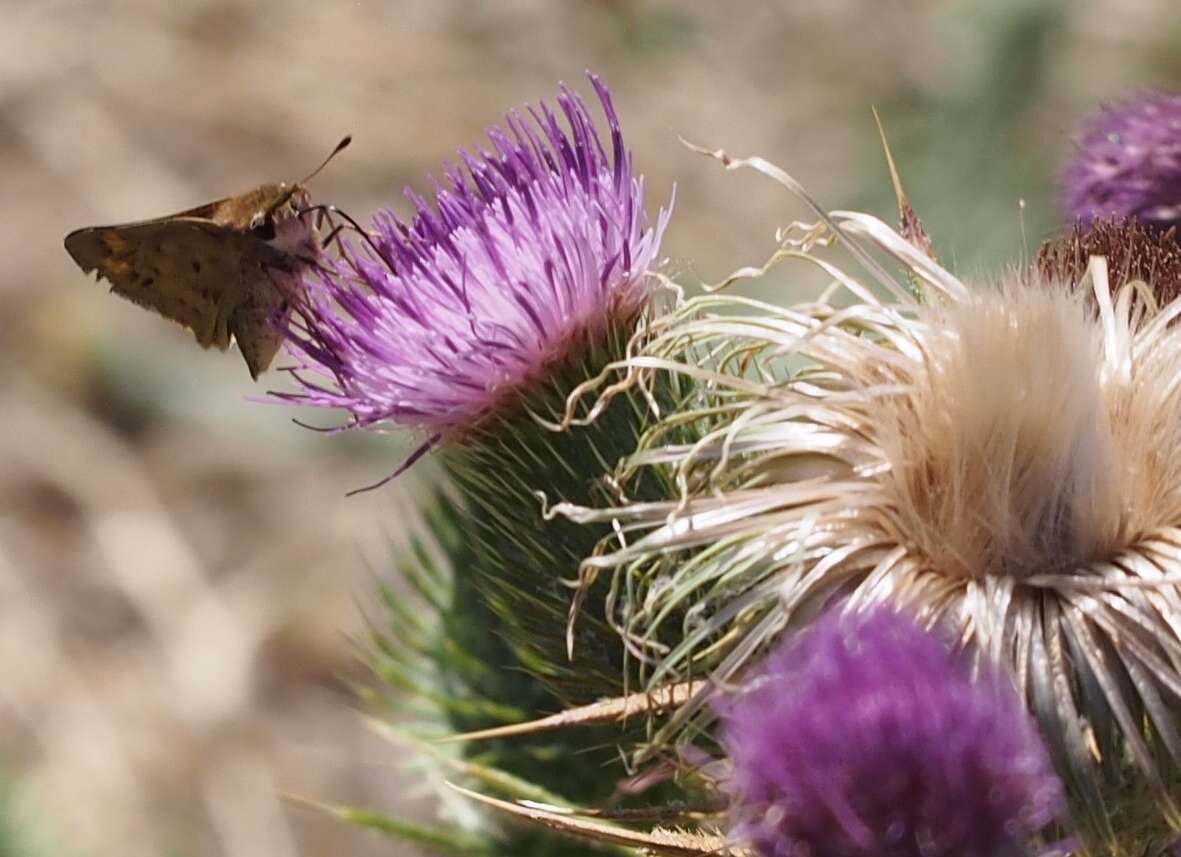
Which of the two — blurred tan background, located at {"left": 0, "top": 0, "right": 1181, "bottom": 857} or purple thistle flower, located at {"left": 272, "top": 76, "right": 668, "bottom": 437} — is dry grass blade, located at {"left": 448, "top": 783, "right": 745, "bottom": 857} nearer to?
purple thistle flower, located at {"left": 272, "top": 76, "right": 668, "bottom": 437}

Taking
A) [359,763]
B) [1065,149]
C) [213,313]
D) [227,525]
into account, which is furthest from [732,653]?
[227,525]

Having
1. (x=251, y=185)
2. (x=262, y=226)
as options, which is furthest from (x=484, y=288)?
(x=251, y=185)

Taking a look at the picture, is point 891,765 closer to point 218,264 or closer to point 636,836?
point 636,836

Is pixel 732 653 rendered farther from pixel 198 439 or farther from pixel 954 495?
pixel 198 439

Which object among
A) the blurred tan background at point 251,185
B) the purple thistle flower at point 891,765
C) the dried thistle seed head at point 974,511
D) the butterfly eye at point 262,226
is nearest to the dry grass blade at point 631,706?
the dried thistle seed head at point 974,511

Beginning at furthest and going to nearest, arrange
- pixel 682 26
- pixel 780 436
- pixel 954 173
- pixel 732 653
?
pixel 682 26
pixel 954 173
pixel 780 436
pixel 732 653

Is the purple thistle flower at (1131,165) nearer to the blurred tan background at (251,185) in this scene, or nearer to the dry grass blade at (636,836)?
the blurred tan background at (251,185)

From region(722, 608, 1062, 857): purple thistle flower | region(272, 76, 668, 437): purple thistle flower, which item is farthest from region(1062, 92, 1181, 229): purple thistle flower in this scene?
region(722, 608, 1062, 857): purple thistle flower
